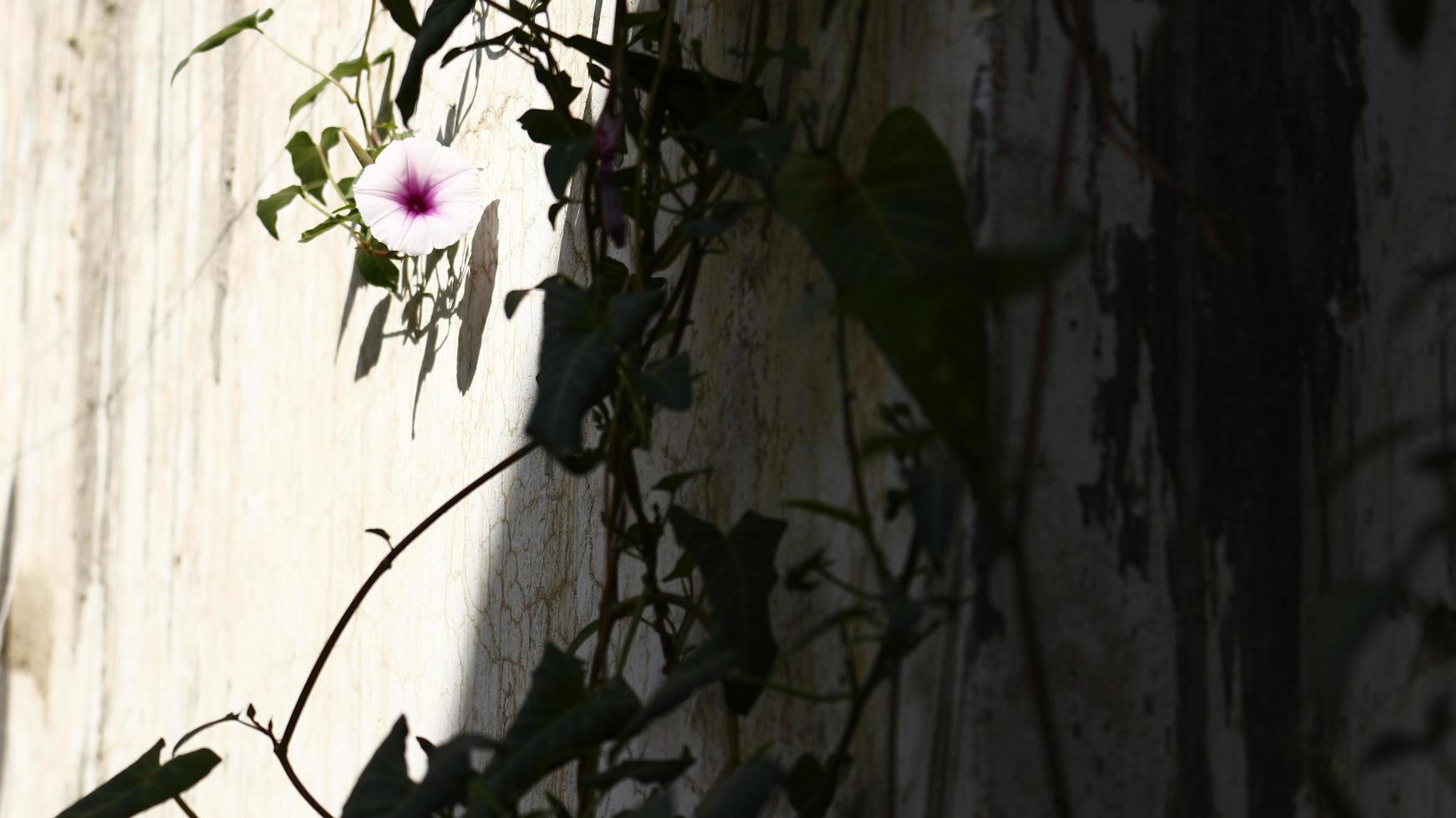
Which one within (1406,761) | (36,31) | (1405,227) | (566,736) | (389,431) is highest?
(36,31)

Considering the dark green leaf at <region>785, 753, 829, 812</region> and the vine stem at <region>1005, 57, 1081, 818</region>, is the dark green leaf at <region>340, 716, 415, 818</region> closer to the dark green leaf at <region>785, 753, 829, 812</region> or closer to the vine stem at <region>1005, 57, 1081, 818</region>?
the dark green leaf at <region>785, 753, 829, 812</region>

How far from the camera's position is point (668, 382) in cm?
74

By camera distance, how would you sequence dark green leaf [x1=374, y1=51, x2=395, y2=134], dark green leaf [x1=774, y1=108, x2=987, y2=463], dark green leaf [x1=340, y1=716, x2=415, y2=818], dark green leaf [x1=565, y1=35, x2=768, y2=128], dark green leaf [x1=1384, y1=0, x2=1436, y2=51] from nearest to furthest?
dark green leaf [x1=1384, y1=0, x2=1436, y2=51]
dark green leaf [x1=774, y1=108, x2=987, y2=463]
dark green leaf [x1=340, y1=716, x2=415, y2=818]
dark green leaf [x1=565, y1=35, x2=768, y2=128]
dark green leaf [x1=374, y1=51, x2=395, y2=134]

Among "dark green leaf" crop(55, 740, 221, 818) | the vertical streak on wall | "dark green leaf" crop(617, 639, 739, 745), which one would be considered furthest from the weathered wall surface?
"dark green leaf" crop(55, 740, 221, 818)

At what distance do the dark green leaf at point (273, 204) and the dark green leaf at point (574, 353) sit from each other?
0.92 m

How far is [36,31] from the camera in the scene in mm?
2848

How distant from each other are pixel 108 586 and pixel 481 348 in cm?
128

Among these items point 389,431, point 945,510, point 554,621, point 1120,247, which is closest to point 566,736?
point 945,510

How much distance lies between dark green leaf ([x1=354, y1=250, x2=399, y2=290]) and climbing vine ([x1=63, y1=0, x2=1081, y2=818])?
0.57 metres

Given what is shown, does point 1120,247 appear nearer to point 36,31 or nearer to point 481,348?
point 481,348

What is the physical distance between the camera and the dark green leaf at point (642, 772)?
717 mm

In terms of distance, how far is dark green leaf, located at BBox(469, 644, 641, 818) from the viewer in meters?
0.72

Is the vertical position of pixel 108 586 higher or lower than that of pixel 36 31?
lower

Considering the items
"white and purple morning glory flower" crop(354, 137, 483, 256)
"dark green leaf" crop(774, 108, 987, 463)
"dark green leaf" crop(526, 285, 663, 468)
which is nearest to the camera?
"dark green leaf" crop(774, 108, 987, 463)
